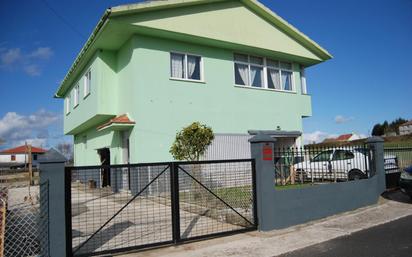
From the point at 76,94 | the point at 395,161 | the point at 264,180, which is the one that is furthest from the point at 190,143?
the point at 76,94

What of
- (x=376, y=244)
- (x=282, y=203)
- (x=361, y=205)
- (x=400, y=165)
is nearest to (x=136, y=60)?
(x=282, y=203)

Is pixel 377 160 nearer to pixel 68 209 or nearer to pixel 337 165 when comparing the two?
pixel 337 165

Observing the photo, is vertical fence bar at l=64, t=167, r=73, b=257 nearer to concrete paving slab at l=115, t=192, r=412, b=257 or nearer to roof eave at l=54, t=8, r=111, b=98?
concrete paving slab at l=115, t=192, r=412, b=257

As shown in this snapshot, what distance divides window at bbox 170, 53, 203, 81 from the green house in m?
0.05

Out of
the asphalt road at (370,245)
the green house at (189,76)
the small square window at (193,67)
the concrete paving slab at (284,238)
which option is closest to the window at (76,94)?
the green house at (189,76)

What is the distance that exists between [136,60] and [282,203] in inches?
345

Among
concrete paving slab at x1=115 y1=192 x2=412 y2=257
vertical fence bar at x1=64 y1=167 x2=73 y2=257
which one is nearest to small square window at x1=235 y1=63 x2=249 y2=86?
concrete paving slab at x1=115 y1=192 x2=412 y2=257

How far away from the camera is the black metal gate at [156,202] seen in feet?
22.4

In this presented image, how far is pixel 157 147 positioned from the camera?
576 inches

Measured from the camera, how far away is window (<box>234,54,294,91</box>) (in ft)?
58.6

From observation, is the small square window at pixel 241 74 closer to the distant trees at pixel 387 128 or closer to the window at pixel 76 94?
the window at pixel 76 94

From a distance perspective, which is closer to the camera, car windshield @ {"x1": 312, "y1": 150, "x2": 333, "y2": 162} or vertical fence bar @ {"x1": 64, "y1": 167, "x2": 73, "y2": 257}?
vertical fence bar @ {"x1": 64, "y1": 167, "x2": 73, "y2": 257}

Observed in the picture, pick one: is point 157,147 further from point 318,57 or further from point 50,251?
point 318,57

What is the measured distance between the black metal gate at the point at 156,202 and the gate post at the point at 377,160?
5.23m
